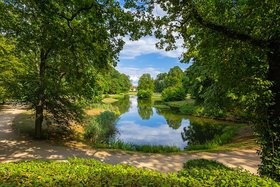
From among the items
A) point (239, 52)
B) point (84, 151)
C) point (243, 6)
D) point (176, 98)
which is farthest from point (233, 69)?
point (176, 98)

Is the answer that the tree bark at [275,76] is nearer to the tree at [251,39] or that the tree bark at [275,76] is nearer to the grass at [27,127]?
the tree at [251,39]

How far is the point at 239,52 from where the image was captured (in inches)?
281

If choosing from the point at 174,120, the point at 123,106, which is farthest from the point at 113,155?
the point at 123,106

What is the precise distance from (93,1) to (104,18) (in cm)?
105

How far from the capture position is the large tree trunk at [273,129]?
5809 mm

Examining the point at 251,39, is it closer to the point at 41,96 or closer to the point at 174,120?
the point at 41,96

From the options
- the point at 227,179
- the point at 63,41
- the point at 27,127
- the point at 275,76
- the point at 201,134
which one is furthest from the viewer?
the point at 201,134

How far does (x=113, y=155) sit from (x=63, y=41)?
17.3 feet

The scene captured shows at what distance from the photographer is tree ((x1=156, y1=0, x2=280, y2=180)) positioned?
5961 mm

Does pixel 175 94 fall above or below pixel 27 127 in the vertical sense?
above

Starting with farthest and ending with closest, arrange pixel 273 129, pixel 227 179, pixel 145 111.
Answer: pixel 145 111
pixel 273 129
pixel 227 179

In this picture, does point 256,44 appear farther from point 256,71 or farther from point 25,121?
point 25,121

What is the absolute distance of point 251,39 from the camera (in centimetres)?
639

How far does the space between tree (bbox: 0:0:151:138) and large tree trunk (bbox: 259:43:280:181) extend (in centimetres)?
450
